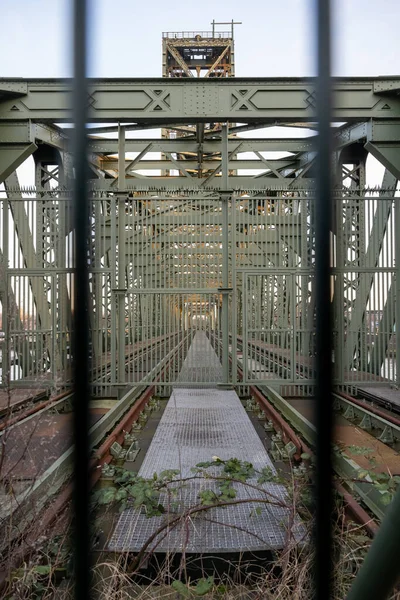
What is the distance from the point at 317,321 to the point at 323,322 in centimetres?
2

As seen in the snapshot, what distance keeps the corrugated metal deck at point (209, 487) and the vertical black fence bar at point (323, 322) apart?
1.79 meters

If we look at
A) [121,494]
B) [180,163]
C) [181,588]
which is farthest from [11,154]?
[181,588]

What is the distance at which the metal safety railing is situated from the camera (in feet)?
3.28

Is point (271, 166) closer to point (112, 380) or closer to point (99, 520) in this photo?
point (112, 380)

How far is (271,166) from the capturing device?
13.1 m

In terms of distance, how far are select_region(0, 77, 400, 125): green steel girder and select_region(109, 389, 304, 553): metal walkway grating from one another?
557cm

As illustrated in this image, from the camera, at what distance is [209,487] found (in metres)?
3.78

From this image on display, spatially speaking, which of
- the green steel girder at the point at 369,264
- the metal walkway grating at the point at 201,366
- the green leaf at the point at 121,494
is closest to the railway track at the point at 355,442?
the metal walkway grating at the point at 201,366

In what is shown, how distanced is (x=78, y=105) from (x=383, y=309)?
8118 millimetres

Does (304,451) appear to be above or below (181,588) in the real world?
below

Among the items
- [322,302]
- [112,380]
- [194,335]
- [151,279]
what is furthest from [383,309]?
[322,302]

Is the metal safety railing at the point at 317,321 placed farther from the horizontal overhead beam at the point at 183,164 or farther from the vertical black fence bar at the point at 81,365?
the horizontal overhead beam at the point at 183,164

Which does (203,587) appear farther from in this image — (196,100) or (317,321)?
(196,100)

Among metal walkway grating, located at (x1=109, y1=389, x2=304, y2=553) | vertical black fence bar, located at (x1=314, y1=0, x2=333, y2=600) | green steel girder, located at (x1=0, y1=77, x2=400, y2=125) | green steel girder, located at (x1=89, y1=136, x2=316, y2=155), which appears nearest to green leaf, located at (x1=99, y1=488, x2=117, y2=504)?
metal walkway grating, located at (x1=109, y1=389, x2=304, y2=553)
